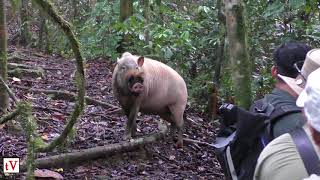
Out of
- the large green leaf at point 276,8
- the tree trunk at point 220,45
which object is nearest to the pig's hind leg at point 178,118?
the tree trunk at point 220,45

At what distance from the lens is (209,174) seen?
6.16 m

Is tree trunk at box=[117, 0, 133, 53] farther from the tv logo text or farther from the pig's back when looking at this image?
the tv logo text

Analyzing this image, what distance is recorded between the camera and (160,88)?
21.9ft

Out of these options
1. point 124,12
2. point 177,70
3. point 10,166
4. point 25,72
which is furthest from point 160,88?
point 124,12

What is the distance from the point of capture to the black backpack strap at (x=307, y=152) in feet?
6.97

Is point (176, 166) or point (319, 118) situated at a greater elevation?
point (319, 118)

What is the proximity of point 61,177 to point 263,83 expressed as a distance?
11.4 feet

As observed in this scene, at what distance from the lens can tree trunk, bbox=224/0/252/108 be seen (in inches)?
171

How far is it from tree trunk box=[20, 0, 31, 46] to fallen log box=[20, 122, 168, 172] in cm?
1077

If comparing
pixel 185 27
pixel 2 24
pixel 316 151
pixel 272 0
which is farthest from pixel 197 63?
pixel 316 151

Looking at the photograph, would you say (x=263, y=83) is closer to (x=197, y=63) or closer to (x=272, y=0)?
(x=272, y=0)

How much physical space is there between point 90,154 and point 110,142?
745mm

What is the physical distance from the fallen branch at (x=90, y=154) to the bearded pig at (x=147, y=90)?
0.20 m

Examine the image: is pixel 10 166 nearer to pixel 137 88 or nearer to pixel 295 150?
pixel 137 88
